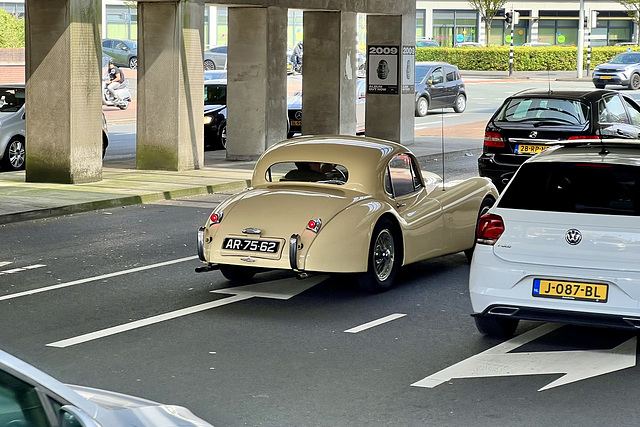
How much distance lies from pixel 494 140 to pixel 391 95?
9.08 m

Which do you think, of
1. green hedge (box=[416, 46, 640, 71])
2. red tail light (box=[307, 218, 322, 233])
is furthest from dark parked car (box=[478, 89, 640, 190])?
green hedge (box=[416, 46, 640, 71])

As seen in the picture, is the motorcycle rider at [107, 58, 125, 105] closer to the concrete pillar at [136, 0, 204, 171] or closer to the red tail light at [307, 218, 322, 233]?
the concrete pillar at [136, 0, 204, 171]

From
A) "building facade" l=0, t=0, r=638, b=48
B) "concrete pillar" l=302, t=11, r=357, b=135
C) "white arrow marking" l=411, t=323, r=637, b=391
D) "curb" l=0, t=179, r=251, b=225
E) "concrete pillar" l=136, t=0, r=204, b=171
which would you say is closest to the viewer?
"white arrow marking" l=411, t=323, r=637, b=391

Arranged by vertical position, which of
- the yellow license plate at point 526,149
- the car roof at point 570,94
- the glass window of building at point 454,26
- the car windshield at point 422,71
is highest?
the glass window of building at point 454,26

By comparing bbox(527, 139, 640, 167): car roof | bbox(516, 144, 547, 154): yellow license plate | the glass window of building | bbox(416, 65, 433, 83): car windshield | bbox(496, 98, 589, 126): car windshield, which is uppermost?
the glass window of building

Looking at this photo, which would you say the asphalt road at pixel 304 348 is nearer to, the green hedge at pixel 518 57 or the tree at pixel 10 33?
the tree at pixel 10 33

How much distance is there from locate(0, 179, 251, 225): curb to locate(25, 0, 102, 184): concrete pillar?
1.59 meters

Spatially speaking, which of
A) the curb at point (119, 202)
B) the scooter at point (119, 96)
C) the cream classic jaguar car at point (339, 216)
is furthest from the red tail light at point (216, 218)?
the scooter at point (119, 96)

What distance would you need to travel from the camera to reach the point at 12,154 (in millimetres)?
19266

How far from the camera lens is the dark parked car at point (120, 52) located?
52.2 m

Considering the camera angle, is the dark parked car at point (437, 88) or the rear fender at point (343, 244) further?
the dark parked car at point (437, 88)

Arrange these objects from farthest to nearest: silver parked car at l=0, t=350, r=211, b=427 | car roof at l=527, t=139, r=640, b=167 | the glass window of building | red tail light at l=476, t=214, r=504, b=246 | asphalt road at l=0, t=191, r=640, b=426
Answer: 1. the glass window of building
2. car roof at l=527, t=139, r=640, b=167
3. red tail light at l=476, t=214, r=504, b=246
4. asphalt road at l=0, t=191, r=640, b=426
5. silver parked car at l=0, t=350, r=211, b=427

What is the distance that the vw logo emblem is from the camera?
7.27m

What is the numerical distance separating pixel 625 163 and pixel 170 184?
10.5m
